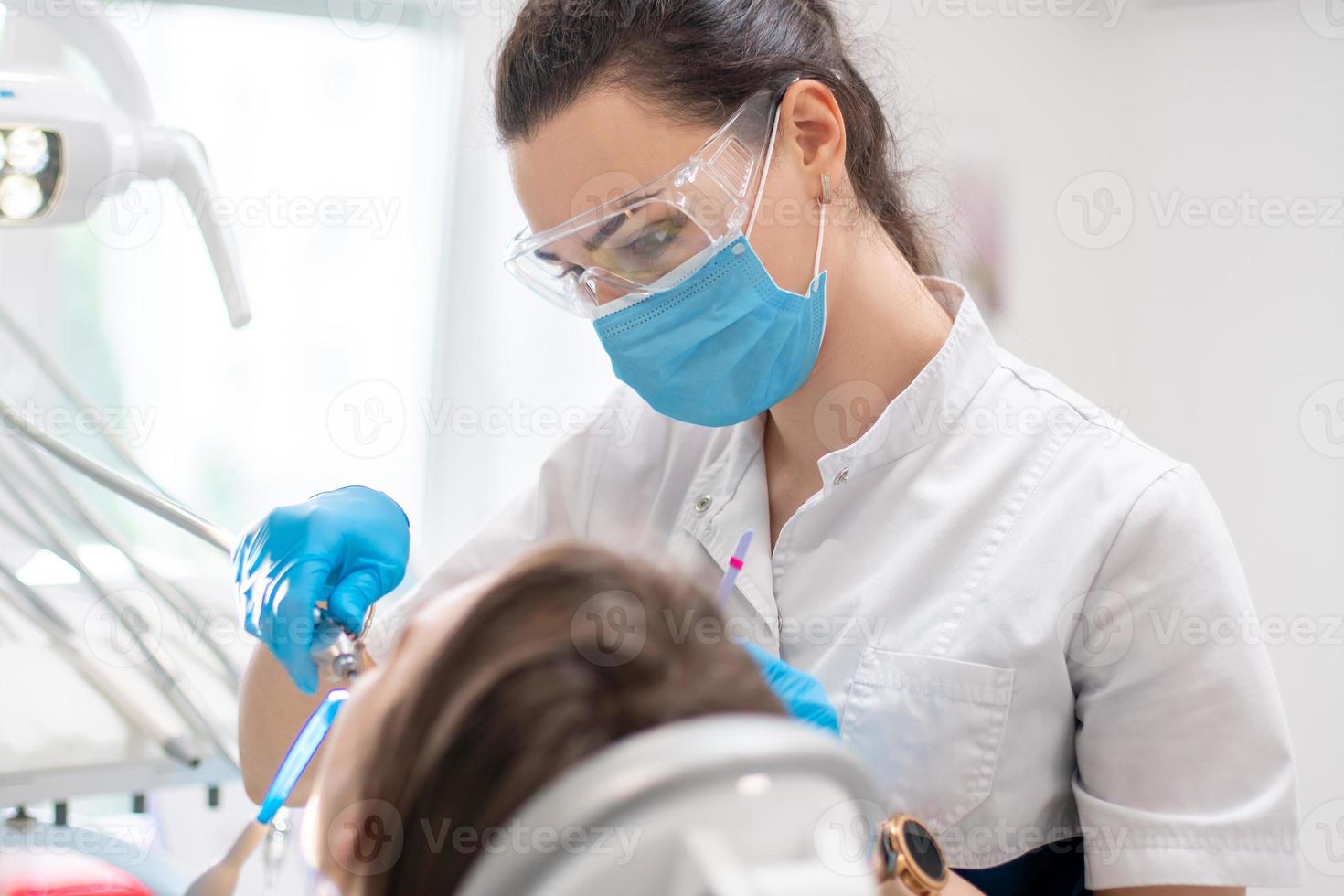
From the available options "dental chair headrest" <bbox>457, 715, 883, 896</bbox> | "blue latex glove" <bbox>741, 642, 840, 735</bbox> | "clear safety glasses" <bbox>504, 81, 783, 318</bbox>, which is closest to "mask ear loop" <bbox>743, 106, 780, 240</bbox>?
"clear safety glasses" <bbox>504, 81, 783, 318</bbox>

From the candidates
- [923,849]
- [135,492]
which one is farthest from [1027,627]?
[135,492]

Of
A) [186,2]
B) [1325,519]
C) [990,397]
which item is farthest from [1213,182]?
[186,2]

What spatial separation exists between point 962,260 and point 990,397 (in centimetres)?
123

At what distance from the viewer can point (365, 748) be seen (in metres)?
0.49

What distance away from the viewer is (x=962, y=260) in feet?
7.48

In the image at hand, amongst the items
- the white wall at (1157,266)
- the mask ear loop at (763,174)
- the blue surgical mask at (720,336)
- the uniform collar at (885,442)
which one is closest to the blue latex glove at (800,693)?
the uniform collar at (885,442)

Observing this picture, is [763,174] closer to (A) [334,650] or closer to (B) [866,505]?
(B) [866,505]

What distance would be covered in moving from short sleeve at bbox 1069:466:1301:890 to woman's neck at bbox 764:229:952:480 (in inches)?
11.5

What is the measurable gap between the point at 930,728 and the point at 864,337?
1.34 feet

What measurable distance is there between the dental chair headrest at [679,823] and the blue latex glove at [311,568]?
28.5 inches

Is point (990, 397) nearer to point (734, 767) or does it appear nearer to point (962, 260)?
point (734, 767)

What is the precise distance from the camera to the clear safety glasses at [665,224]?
1.03 metres

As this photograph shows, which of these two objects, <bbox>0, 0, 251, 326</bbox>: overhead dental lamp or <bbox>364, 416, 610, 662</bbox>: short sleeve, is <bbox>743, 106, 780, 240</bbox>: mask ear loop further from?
<bbox>0, 0, 251, 326</bbox>: overhead dental lamp

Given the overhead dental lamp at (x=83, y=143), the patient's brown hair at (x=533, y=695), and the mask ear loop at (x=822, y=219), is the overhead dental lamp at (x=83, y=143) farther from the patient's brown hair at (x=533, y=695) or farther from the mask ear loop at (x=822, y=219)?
the patient's brown hair at (x=533, y=695)
